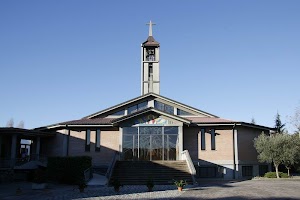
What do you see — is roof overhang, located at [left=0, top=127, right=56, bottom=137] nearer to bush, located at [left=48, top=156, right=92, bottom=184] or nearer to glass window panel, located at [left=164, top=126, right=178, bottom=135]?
bush, located at [left=48, top=156, right=92, bottom=184]

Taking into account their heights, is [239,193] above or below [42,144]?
below

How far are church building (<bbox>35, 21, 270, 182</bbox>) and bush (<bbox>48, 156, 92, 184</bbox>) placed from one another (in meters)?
3.17

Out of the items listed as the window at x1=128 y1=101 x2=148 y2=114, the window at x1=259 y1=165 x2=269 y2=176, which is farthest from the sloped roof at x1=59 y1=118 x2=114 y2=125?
the window at x1=259 y1=165 x2=269 y2=176

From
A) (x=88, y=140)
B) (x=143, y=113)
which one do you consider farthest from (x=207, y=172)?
(x=88, y=140)

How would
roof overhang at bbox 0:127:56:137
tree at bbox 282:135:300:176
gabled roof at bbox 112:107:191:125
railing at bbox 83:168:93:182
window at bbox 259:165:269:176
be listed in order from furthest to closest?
1. window at bbox 259:165:269:176
2. gabled roof at bbox 112:107:191:125
3. tree at bbox 282:135:300:176
4. roof overhang at bbox 0:127:56:137
5. railing at bbox 83:168:93:182

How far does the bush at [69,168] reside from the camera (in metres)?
25.0

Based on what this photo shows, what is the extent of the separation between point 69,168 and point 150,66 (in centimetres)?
1674

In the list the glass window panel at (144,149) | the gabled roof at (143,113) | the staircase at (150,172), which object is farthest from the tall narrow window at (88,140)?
the glass window panel at (144,149)

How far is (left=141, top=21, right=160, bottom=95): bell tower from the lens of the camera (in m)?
36.9

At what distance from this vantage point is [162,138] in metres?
28.6

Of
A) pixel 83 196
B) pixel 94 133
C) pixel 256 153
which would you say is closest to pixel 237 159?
pixel 256 153

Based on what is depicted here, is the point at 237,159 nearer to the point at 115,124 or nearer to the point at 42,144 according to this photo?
the point at 115,124

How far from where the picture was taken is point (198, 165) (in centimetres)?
2892

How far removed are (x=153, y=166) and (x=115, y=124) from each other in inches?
212
